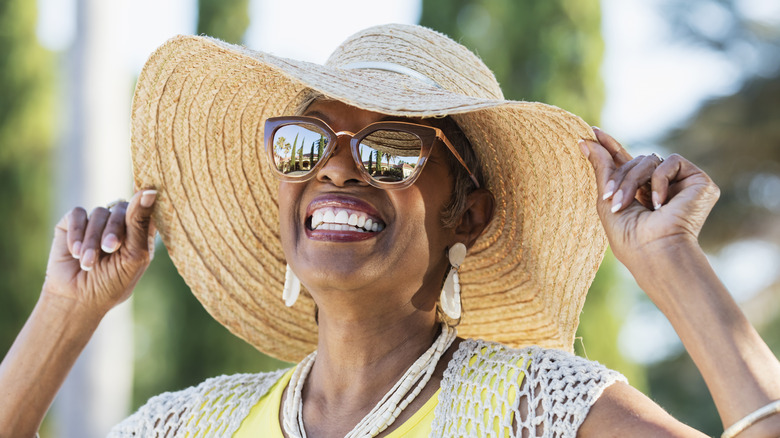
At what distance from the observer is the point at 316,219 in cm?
234

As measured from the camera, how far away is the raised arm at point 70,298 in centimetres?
263

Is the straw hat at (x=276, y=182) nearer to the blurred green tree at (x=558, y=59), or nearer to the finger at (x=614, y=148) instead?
the finger at (x=614, y=148)

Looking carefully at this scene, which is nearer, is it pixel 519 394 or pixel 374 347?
pixel 519 394

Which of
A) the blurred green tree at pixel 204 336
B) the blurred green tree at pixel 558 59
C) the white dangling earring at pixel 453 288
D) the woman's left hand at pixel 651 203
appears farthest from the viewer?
the blurred green tree at pixel 204 336

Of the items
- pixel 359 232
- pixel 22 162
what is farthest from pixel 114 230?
pixel 22 162

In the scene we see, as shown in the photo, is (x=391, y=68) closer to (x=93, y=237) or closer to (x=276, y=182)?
(x=276, y=182)

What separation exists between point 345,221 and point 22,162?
12.0 m

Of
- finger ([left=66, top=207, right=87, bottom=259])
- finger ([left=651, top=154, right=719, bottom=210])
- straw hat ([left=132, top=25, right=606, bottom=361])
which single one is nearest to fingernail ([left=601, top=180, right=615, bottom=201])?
finger ([left=651, top=154, right=719, bottom=210])

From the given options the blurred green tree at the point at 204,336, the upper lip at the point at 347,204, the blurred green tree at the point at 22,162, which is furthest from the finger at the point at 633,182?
the blurred green tree at the point at 22,162

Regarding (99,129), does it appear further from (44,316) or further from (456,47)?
(456,47)

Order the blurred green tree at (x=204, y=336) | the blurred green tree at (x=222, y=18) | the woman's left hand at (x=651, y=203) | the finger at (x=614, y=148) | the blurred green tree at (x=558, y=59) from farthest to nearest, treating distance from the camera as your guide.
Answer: the blurred green tree at (x=222, y=18) < the blurred green tree at (x=204, y=336) < the blurred green tree at (x=558, y=59) < the finger at (x=614, y=148) < the woman's left hand at (x=651, y=203)

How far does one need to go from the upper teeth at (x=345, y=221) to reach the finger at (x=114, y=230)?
2.49 ft

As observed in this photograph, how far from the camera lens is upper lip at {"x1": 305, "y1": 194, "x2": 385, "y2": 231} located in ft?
7.52

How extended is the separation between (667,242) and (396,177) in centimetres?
73
